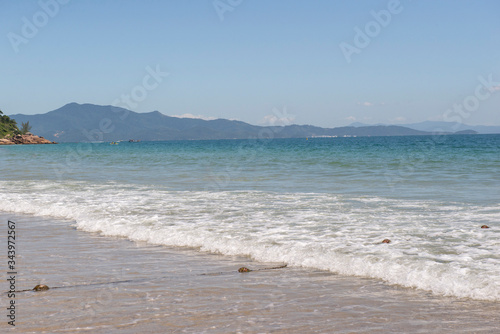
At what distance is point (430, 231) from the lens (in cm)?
1026

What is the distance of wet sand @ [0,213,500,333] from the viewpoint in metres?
5.45

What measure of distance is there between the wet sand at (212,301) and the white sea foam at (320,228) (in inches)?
18.5

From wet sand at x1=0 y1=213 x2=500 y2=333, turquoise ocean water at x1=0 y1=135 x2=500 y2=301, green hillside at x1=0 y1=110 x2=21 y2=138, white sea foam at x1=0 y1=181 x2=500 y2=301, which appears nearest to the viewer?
wet sand at x1=0 y1=213 x2=500 y2=333

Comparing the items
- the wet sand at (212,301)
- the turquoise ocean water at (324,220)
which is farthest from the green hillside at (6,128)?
the wet sand at (212,301)

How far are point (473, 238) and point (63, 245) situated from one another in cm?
824

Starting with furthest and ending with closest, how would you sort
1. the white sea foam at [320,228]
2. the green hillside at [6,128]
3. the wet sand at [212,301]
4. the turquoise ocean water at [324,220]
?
the green hillside at [6,128]
the turquoise ocean water at [324,220]
the white sea foam at [320,228]
the wet sand at [212,301]

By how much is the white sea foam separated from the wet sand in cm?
47

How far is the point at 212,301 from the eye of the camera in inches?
251

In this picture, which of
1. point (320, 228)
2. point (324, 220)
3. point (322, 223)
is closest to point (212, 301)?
point (320, 228)

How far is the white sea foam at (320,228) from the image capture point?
297 inches

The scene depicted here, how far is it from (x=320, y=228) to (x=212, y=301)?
5.00 m

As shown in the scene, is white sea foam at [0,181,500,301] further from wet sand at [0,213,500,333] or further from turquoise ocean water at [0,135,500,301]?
wet sand at [0,213,500,333]

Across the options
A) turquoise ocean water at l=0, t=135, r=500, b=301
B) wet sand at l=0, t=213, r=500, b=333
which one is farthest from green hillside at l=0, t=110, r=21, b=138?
wet sand at l=0, t=213, r=500, b=333

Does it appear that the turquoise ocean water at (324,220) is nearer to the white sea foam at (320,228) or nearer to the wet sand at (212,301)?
the white sea foam at (320,228)
